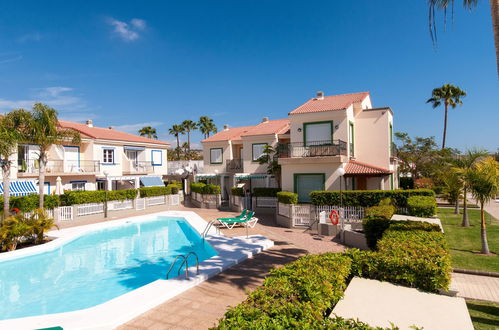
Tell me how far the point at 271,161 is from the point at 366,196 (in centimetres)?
1174

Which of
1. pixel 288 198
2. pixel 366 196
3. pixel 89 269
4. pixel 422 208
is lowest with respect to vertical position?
pixel 89 269

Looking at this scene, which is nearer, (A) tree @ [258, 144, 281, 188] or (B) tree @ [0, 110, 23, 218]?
(B) tree @ [0, 110, 23, 218]

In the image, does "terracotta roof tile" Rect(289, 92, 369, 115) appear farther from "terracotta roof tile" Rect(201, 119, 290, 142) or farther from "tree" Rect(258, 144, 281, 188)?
"terracotta roof tile" Rect(201, 119, 290, 142)

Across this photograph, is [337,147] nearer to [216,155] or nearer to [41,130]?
[216,155]

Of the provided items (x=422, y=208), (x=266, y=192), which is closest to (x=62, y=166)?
(x=266, y=192)

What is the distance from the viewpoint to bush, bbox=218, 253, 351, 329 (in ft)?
13.8

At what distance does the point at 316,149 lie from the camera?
2275cm

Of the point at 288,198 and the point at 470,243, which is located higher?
the point at 288,198

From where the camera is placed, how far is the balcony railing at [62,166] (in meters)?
25.0

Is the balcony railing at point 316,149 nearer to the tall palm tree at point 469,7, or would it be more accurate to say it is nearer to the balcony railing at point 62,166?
the tall palm tree at point 469,7

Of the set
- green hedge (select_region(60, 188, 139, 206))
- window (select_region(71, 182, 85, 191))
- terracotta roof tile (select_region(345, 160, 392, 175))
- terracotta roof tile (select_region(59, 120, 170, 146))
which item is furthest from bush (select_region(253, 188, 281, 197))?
window (select_region(71, 182, 85, 191))

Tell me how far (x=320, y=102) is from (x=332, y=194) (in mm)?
10265

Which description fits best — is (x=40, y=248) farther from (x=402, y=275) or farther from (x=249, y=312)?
(x=402, y=275)

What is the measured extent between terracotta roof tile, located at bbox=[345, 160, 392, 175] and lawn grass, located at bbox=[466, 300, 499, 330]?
14013 millimetres
